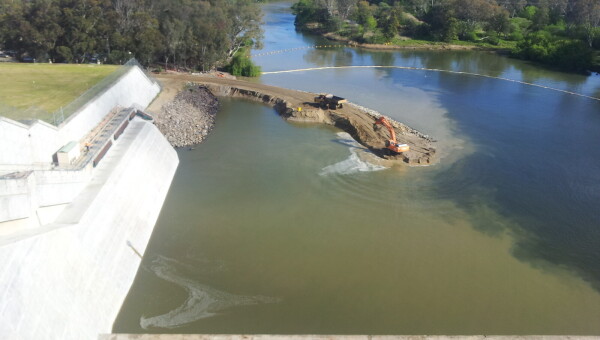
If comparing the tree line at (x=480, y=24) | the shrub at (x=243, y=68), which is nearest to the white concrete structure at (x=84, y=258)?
the shrub at (x=243, y=68)

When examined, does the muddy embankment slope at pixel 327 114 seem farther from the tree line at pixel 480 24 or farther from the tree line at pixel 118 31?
the tree line at pixel 480 24

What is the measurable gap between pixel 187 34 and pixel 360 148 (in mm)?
25974

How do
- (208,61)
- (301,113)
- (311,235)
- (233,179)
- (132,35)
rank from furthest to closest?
(208,61)
(132,35)
(301,113)
(233,179)
(311,235)

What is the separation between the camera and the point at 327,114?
37.6 meters

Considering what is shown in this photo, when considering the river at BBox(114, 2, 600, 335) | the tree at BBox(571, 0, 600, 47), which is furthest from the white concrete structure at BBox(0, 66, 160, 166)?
the tree at BBox(571, 0, 600, 47)

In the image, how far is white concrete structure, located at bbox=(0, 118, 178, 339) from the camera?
13.1 meters

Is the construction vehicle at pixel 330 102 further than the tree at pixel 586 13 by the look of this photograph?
No

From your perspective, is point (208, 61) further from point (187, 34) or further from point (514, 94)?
point (514, 94)

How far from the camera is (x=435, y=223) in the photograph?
902 inches

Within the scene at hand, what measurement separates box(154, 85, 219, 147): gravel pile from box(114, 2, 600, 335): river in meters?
1.21

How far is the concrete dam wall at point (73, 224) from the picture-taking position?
1340 cm

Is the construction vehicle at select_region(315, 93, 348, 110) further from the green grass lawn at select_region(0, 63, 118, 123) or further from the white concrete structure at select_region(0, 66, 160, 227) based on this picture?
the white concrete structure at select_region(0, 66, 160, 227)

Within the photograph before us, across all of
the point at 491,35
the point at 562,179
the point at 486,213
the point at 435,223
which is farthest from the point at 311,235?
the point at 491,35

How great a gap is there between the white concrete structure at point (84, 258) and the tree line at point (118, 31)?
2355 centimetres
